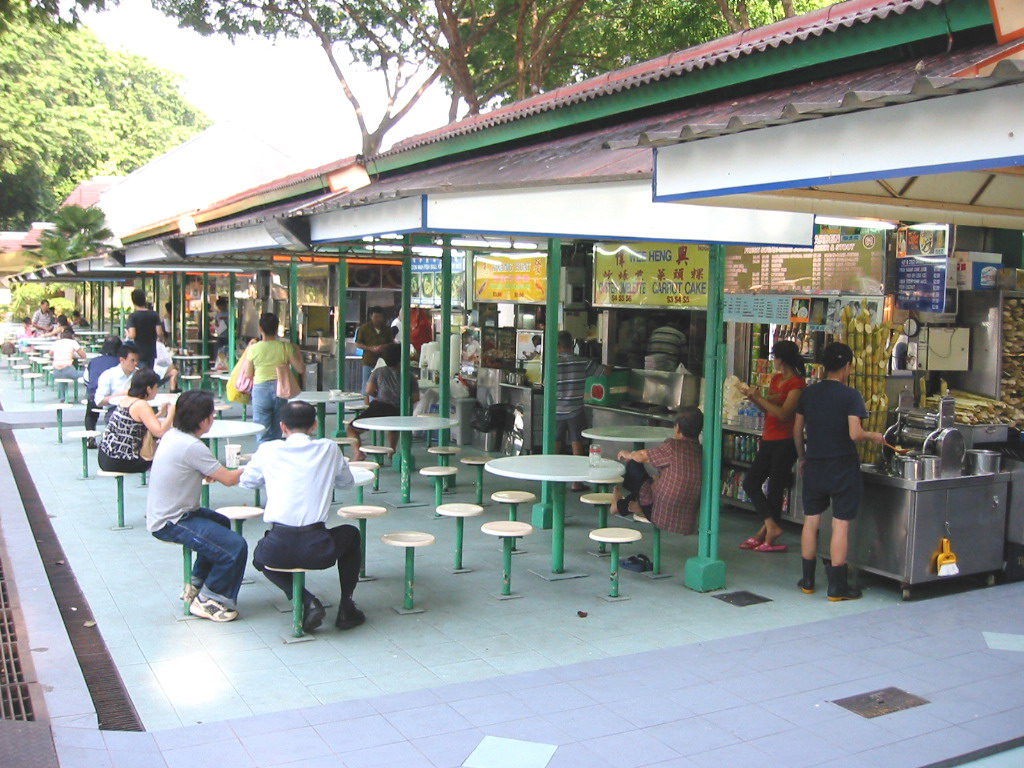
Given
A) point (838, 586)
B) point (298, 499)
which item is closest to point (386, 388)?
point (298, 499)

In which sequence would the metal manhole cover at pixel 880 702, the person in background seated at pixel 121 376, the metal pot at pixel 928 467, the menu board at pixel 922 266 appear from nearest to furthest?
the metal manhole cover at pixel 880 702 < the metal pot at pixel 928 467 < the menu board at pixel 922 266 < the person in background seated at pixel 121 376

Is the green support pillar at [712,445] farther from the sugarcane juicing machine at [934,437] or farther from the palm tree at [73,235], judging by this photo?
the palm tree at [73,235]

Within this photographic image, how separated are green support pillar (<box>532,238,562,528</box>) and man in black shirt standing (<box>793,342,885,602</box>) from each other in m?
2.45

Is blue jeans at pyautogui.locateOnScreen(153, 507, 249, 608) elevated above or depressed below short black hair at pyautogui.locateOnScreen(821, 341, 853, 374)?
below

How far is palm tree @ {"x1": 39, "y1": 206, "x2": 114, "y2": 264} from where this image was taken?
33.7m

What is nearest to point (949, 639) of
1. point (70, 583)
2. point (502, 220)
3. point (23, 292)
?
point (502, 220)

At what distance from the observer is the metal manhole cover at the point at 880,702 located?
5020mm

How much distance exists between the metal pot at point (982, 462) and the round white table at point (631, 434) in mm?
2346

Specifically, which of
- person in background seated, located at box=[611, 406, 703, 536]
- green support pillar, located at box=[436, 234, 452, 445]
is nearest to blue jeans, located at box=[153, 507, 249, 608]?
person in background seated, located at box=[611, 406, 703, 536]

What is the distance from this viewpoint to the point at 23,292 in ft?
126

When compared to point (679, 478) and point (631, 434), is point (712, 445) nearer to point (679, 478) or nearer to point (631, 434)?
point (679, 478)

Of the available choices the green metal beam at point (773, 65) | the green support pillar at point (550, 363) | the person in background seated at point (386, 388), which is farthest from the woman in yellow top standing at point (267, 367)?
the green support pillar at point (550, 363)

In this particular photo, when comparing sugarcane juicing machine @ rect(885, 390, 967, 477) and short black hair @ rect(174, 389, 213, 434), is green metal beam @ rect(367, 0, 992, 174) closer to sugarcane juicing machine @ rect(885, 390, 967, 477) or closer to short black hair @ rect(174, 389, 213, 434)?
sugarcane juicing machine @ rect(885, 390, 967, 477)

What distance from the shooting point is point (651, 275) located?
1084 cm
